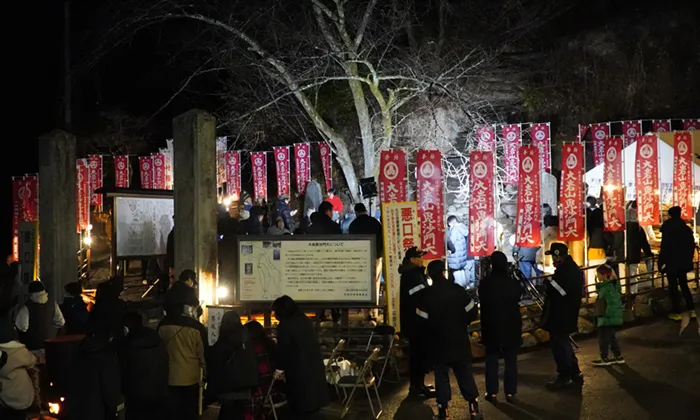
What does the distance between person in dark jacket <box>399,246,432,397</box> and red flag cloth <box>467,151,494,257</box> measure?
5.24 metres

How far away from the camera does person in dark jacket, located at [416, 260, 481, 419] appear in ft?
25.7

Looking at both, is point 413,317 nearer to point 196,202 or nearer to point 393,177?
point 196,202

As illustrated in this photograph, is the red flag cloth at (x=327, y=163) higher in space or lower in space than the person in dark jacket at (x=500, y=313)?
higher

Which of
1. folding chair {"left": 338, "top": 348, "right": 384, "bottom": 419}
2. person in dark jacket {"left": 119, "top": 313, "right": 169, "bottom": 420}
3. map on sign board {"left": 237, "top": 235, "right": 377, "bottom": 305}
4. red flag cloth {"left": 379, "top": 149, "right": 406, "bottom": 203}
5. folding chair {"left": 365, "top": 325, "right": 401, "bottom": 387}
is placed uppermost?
red flag cloth {"left": 379, "top": 149, "right": 406, "bottom": 203}

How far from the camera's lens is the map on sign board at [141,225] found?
12.8 m

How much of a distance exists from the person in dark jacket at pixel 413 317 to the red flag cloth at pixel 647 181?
916 cm

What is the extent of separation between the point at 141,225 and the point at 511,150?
12510 millimetres

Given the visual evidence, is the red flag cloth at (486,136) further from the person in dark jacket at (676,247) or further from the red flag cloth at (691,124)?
the person in dark jacket at (676,247)

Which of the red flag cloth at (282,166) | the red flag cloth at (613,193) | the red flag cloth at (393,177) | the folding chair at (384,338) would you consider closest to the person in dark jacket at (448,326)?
the folding chair at (384,338)

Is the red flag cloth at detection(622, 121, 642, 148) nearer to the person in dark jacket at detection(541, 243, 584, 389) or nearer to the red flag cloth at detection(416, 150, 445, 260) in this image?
the red flag cloth at detection(416, 150, 445, 260)

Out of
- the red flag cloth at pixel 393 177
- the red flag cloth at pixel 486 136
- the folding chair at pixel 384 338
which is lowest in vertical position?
the folding chair at pixel 384 338

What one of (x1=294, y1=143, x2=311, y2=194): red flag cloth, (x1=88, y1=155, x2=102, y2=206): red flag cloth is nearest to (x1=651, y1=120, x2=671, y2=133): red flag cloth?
(x1=294, y1=143, x2=311, y2=194): red flag cloth

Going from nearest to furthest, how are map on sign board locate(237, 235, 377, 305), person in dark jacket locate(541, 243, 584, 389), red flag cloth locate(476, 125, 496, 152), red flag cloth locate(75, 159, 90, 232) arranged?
person in dark jacket locate(541, 243, 584, 389) → map on sign board locate(237, 235, 377, 305) → red flag cloth locate(476, 125, 496, 152) → red flag cloth locate(75, 159, 90, 232)

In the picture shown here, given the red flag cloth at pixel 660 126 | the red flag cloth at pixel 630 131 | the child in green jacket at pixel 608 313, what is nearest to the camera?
the child in green jacket at pixel 608 313
